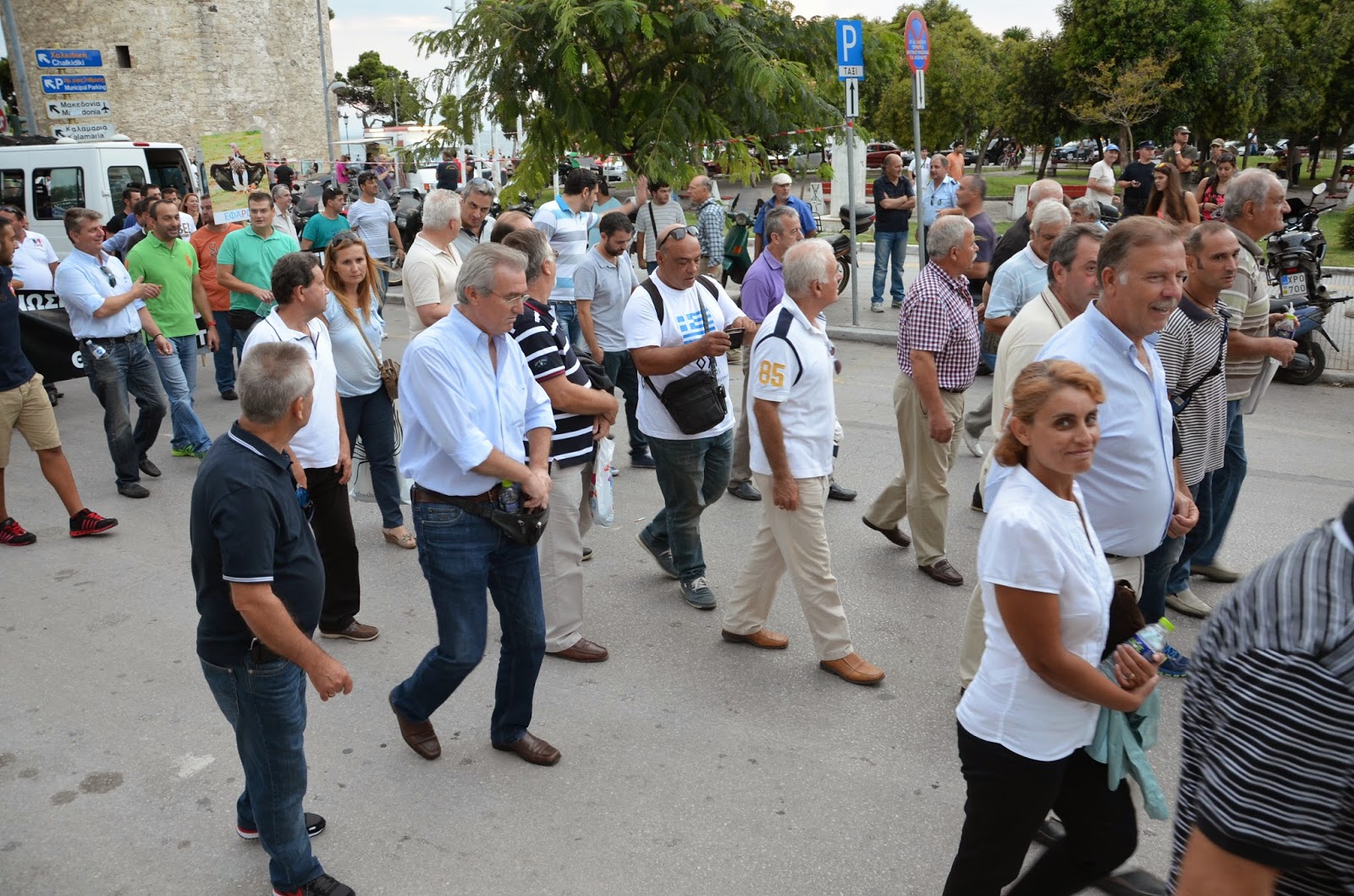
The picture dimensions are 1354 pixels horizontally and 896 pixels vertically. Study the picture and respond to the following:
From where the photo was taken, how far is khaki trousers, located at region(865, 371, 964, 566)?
5359 millimetres

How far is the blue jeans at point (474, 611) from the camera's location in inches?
144

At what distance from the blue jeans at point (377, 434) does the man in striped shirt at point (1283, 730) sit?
4777 millimetres

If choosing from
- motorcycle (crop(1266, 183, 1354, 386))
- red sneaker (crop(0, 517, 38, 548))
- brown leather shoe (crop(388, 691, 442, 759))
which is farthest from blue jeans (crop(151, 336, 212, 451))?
motorcycle (crop(1266, 183, 1354, 386))

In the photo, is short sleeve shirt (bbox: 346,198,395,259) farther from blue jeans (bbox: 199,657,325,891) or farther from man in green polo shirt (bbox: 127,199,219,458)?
blue jeans (bbox: 199,657,325,891)

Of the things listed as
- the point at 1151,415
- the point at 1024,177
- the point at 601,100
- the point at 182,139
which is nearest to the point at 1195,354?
the point at 1151,415

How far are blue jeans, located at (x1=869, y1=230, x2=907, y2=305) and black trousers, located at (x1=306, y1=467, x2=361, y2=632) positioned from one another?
918cm

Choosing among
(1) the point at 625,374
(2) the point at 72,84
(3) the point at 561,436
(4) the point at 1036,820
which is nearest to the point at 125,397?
(1) the point at 625,374

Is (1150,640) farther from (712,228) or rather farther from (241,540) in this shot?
(712,228)

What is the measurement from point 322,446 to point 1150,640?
361 cm

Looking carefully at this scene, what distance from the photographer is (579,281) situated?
7.10 metres

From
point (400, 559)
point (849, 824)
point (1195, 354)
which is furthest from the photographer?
point (400, 559)

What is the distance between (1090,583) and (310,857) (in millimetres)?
2429

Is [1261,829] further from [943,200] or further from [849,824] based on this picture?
[943,200]

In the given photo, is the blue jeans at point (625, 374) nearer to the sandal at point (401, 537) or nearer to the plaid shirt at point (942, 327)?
the sandal at point (401, 537)
